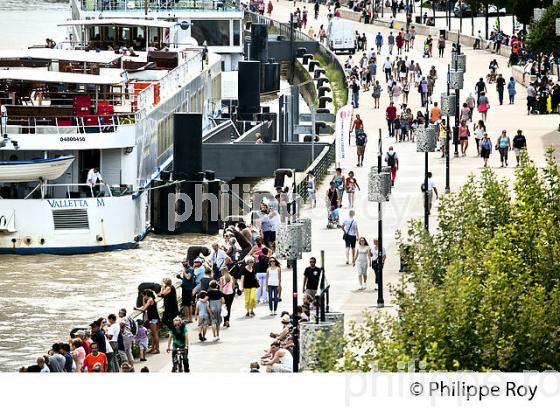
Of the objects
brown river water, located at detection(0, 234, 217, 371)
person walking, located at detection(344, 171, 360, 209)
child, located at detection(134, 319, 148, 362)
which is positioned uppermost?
person walking, located at detection(344, 171, 360, 209)

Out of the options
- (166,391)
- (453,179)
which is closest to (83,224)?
(453,179)

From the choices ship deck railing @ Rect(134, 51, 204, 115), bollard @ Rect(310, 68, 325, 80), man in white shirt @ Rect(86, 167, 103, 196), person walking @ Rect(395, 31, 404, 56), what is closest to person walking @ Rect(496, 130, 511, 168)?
ship deck railing @ Rect(134, 51, 204, 115)

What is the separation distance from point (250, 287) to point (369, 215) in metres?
12.7

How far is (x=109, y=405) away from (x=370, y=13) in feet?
311

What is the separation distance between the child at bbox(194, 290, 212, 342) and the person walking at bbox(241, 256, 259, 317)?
1.66 metres

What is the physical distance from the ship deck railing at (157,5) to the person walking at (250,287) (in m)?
46.1

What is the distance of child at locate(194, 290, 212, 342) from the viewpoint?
35.5m

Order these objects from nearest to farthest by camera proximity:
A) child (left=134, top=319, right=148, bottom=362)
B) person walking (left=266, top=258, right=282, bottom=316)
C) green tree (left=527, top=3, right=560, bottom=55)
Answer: child (left=134, top=319, right=148, bottom=362) < person walking (left=266, top=258, right=282, bottom=316) < green tree (left=527, top=3, right=560, bottom=55)

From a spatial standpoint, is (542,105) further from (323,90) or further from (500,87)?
(323,90)

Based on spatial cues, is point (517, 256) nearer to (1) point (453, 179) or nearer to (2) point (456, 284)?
(2) point (456, 284)

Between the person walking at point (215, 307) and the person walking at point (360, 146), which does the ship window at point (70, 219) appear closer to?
the person walking at point (360, 146)

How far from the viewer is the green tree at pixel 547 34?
6694 centimetres

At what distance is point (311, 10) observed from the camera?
5103 inches

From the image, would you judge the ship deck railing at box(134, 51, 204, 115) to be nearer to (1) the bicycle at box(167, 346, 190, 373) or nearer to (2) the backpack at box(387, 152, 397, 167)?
(2) the backpack at box(387, 152, 397, 167)
